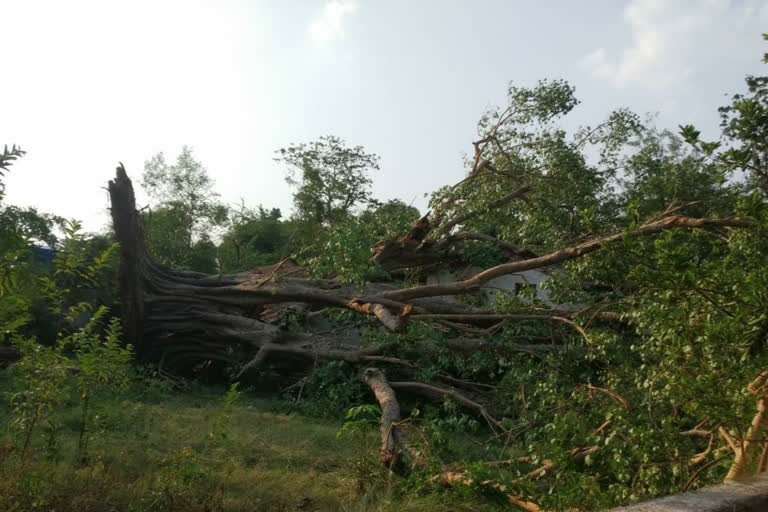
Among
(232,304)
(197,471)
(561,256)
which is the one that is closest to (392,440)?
(197,471)

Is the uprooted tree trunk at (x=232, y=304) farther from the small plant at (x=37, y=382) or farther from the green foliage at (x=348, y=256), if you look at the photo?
the small plant at (x=37, y=382)

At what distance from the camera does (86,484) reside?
4.41 meters

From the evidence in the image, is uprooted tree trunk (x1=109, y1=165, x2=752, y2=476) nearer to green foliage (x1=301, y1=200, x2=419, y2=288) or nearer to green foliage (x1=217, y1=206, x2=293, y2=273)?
green foliage (x1=301, y1=200, x2=419, y2=288)

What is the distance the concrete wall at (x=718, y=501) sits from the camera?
9.21 ft

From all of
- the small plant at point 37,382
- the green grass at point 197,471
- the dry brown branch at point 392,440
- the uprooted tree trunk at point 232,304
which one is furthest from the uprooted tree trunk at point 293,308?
the small plant at point 37,382

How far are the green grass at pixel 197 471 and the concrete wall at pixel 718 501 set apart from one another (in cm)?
187

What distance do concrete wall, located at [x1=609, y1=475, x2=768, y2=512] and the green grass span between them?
1.87 meters

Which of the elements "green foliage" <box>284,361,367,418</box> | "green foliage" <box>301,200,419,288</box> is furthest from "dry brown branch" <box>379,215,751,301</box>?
"green foliage" <box>284,361,367,418</box>

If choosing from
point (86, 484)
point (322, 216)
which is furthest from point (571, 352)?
point (322, 216)

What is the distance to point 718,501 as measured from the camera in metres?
2.91

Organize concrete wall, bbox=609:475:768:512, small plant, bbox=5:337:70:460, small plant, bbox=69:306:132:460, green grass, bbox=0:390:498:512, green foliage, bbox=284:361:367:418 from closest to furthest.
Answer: concrete wall, bbox=609:475:768:512 → green grass, bbox=0:390:498:512 → small plant, bbox=5:337:70:460 → small plant, bbox=69:306:132:460 → green foliage, bbox=284:361:367:418

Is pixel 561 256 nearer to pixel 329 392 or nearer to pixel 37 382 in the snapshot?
pixel 329 392

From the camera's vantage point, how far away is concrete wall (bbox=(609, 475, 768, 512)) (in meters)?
2.81

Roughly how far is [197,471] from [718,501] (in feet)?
10.3
